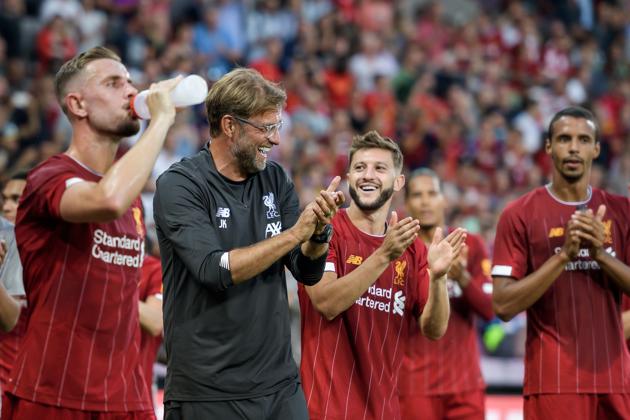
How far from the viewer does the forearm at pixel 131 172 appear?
14.2 feet

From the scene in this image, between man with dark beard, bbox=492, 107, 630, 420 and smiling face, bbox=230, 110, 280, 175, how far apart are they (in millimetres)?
1982

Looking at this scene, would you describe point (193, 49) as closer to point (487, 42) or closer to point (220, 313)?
point (487, 42)

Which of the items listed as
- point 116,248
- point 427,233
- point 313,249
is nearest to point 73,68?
point 116,248

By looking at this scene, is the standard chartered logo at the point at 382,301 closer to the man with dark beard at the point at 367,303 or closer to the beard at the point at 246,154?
the man with dark beard at the point at 367,303

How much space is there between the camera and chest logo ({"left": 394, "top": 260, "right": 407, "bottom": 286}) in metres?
5.71

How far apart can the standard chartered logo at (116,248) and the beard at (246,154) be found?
698 millimetres

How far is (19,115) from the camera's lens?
12.2 m

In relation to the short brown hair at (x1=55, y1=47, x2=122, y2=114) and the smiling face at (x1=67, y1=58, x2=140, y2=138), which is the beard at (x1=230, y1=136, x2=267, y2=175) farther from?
the short brown hair at (x1=55, y1=47, x2=122, y2=114)

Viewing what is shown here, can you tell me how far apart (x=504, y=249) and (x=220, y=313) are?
231 cm

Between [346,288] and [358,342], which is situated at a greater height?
[346,288]

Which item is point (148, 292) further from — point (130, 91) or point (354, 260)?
point (130, 91)

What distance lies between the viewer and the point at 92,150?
4.91 metres

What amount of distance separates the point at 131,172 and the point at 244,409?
Result: 3.81 feet

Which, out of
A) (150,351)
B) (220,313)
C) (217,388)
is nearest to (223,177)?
(220,313)
